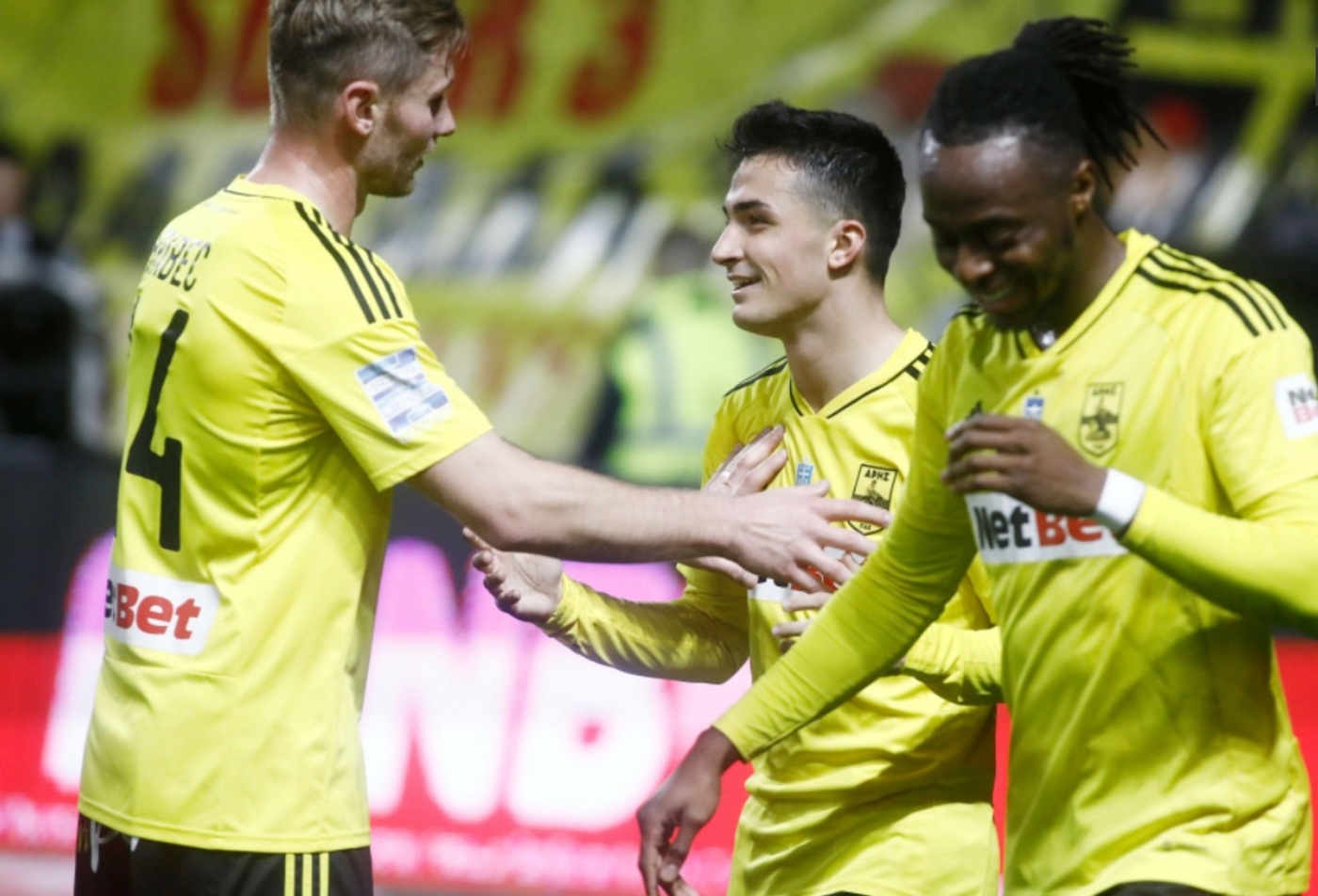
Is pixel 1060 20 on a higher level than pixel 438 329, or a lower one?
lower

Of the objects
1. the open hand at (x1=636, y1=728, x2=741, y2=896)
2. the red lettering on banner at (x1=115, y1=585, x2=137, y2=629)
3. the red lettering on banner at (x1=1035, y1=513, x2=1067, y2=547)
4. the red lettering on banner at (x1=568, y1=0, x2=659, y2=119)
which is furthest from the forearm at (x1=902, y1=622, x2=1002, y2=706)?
the red lettering on banner at (x1=568, y1=0, x2=659, y2=119)

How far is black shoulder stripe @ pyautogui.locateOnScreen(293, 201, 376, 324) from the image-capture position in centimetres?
269

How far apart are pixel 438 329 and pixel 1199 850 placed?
5.20 m

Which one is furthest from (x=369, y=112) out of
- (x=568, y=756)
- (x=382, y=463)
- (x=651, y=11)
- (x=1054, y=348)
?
(x=651, y=11)

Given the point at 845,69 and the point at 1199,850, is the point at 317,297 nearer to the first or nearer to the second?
the point at 1199,850

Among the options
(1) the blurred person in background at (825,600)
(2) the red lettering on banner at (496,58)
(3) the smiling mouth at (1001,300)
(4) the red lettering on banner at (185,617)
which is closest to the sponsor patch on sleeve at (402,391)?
(4) the red lettering on banner at (185,617)

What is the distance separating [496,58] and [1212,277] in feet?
16.8

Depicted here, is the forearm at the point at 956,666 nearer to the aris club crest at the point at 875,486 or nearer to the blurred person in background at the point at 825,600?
the blurred person in background at the point at 825,600

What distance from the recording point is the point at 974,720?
3.05 m

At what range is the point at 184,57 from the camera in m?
7.35

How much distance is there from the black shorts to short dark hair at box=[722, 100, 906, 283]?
1.48 m

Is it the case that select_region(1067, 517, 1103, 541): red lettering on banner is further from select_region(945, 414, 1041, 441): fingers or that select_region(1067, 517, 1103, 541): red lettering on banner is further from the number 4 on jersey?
the number 4 on jersey

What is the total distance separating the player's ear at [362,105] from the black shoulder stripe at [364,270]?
195mm

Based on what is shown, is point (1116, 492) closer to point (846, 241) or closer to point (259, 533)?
point (259, 533)
